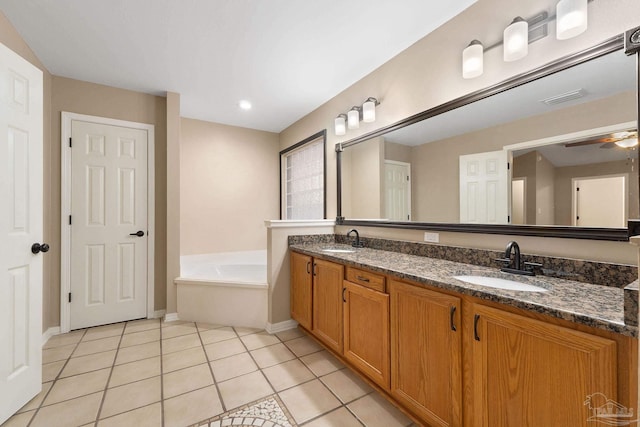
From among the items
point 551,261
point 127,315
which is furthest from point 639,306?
point 127,315

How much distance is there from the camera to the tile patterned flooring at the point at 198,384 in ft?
4.84

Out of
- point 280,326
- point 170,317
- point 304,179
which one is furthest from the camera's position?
point 304,179

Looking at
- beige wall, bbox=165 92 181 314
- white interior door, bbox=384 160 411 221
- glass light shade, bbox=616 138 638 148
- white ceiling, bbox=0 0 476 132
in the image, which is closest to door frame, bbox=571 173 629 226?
glass light shade, bbox=616 138 638 148

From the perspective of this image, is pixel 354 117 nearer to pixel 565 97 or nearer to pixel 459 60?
pixel 459 60

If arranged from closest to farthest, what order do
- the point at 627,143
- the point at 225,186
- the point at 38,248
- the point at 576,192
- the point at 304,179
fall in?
the point at 627,143
the point at 576,192
the point at 38,248
the point at 304,179
the point at 225,186

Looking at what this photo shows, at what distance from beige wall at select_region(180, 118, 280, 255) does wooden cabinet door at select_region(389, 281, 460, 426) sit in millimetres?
2979

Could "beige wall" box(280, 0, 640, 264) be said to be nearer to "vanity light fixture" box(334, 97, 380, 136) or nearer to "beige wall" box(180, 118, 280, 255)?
"vanity light fixture" box(334, 97, 380, 136)

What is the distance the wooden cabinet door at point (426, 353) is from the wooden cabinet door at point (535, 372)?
0.31ft

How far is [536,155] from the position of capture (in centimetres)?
140

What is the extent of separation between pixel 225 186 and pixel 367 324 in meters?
3.00

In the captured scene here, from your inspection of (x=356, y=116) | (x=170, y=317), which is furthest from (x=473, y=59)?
(x=170, y=317)

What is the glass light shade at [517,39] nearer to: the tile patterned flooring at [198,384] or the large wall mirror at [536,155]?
the large wall mirror at [536,155]

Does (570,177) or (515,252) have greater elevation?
(570,177)

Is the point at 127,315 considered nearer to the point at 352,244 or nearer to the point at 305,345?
the point at 305,345
